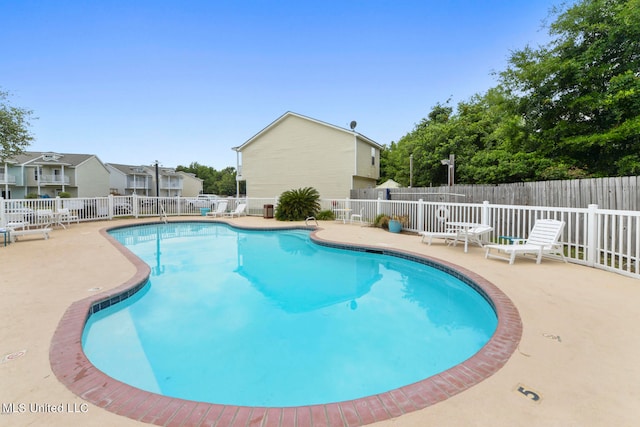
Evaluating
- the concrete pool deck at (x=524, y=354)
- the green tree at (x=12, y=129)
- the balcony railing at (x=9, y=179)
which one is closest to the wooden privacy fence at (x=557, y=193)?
the concrete pool deck at (x=524, y=354)

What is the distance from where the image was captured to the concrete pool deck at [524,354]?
1.73m

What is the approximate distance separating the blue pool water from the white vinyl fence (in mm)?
2665

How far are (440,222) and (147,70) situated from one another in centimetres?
1451

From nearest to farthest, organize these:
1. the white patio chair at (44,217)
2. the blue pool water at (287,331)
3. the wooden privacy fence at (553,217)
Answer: the blue pool water at (287,331)
the wooden privacy fence at (553,217)
the white patio chair at (44,217)

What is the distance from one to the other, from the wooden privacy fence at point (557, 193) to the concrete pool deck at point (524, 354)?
311 cm

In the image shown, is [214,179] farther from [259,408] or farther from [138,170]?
[259,408]

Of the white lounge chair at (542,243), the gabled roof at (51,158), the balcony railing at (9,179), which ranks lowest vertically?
the white lounge chair at (542,243)

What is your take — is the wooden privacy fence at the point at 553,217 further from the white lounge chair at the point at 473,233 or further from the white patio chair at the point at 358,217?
the white lounge chair at the point at 473,233

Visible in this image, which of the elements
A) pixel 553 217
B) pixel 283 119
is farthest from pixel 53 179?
pixel 553 217

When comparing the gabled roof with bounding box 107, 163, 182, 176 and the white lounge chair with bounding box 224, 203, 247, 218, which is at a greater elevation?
the gabled roof with bounding box 107, 163, 182, 176

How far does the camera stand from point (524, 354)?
242cm

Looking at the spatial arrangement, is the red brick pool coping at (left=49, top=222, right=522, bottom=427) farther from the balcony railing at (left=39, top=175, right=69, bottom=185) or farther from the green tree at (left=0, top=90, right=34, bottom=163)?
the balcony railing at (left=39, top=175, right=69, bottom=185)

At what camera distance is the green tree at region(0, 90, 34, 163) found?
1590 centimetres

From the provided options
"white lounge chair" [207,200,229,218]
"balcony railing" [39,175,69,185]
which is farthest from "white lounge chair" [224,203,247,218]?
"balcony railing" [39,175,69,185]
